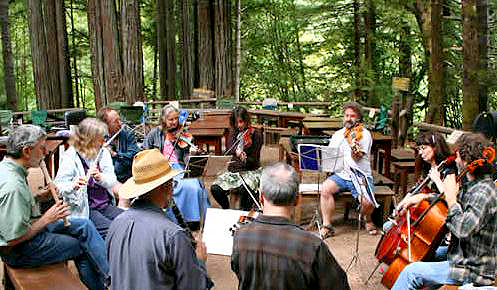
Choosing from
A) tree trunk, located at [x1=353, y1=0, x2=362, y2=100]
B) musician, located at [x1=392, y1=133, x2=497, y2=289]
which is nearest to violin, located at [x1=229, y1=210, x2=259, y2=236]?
musician, located at [x1=392, y1=133, x2=497, y2=289]

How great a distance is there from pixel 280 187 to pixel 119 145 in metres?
3.90

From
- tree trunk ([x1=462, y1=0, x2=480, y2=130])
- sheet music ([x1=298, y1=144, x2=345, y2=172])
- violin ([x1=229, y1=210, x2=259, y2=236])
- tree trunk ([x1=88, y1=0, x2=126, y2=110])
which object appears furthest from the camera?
tree trunk ([x1=88, y1=0, x2=126, y2=110])

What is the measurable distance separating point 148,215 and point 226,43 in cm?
1225

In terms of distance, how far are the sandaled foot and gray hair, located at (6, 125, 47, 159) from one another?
3.80 meters

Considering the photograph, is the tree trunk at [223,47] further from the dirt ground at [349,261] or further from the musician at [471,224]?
the musician at [471,224]

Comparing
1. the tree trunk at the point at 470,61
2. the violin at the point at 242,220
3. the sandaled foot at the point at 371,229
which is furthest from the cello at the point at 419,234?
the tree trunk at the point at 470,61

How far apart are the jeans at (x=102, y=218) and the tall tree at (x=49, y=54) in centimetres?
1136

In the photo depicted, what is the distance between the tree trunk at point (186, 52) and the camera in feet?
52.8

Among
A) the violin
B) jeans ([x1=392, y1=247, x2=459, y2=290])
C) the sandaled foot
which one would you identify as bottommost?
the sandaled foot

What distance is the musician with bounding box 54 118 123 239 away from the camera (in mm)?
4023

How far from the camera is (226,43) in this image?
14109 millimetres

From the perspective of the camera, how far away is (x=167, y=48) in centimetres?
1759

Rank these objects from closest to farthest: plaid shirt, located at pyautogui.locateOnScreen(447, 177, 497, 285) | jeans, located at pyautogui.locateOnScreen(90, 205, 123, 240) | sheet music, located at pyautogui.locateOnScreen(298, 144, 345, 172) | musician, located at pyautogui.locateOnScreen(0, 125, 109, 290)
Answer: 1. plaid shirt, located at pyautogui.locateOnScreen(447, 177, 497, 285)
2. musician, located at pyautogui.locateOnScreen(0, 125, 109, 290)
3. jeans, located at pyautogui.locateOnScreen(90, 205, 123, 240)
4. sheet music, located at pyautogui.locateOnScreen(298, 144, 345, 172)

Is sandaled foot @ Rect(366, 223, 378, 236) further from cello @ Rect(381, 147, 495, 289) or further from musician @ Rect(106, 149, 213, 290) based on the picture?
musician @ Rect(106, 149, 213, 290)
